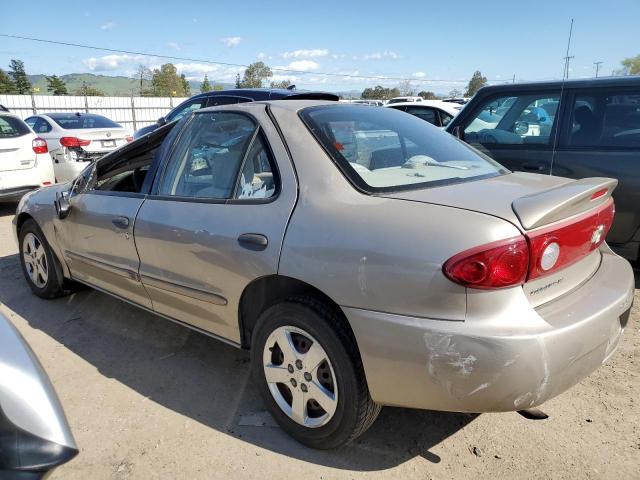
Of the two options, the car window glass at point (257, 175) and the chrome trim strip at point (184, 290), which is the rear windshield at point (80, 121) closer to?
the chrome trim strip at point (184, 290)

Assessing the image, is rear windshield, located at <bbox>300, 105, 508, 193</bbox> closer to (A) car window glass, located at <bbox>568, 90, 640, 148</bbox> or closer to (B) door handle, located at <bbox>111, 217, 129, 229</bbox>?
(B) door handle, located at <bbox>111, 217, 129, 229</bbox>

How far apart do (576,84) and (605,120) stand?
394mm

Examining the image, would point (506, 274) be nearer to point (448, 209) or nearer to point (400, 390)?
point (448, 209)

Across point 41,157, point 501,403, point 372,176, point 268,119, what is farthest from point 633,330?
point 41,157

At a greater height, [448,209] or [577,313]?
[448,209]

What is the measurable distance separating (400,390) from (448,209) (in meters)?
0.75

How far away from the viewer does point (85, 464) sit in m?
2.41

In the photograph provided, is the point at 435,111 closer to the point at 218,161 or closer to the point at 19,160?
the point at 19,160

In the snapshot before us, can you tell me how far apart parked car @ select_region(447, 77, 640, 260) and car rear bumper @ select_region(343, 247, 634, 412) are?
2.22 metres

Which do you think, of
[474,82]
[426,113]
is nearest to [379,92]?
[474,82]

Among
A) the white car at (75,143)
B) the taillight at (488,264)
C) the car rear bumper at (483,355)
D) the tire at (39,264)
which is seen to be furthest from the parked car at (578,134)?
the white car at (75,143)

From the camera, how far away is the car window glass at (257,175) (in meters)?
2.56

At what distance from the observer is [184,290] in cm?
290

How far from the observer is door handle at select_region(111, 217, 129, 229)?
3.21 metres
